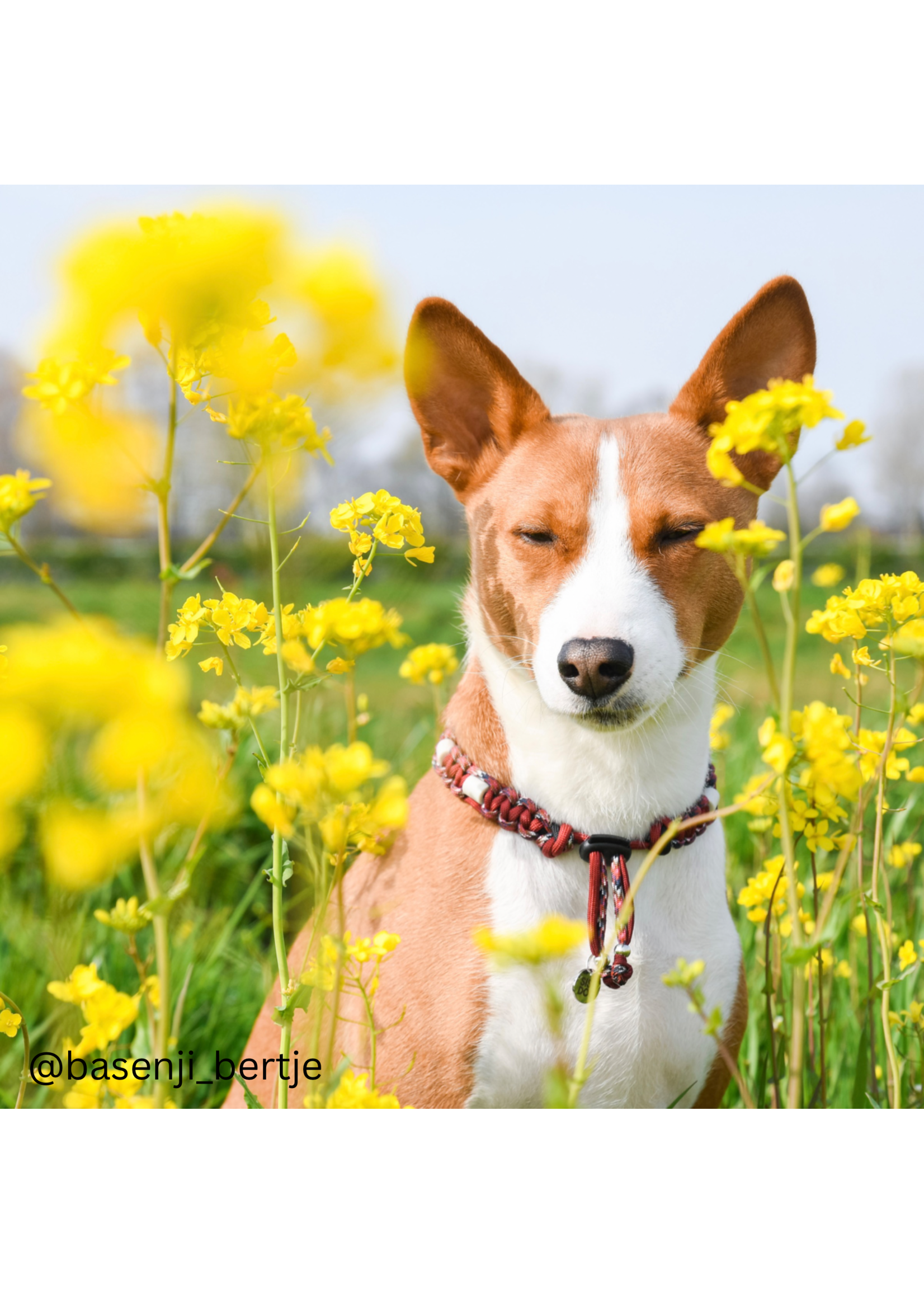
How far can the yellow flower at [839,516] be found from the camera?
104 cm

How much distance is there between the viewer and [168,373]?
119 cm

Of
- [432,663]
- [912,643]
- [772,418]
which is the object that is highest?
[432,663]

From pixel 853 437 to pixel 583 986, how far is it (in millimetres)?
983

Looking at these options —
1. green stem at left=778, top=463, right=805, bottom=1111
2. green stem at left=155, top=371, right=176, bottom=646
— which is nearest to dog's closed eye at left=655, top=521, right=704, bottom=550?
green stem at left=778, top=463, right=805, bottom=1111

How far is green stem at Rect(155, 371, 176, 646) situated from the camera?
1.15m

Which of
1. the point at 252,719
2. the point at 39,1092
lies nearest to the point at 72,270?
the point at 252,719

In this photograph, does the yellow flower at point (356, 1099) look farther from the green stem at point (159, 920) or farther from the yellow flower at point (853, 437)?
the yellow flower at point (853, 437)

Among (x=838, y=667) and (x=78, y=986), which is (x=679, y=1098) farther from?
(x=78, y=986)

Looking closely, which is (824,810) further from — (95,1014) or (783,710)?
(95,1014)

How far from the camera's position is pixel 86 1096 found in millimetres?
1227

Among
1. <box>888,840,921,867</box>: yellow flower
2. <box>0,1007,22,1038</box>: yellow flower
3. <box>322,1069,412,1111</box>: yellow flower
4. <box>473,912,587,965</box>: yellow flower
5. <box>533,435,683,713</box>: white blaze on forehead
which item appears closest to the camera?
<box>473,912,587,965</box>: yellow flower

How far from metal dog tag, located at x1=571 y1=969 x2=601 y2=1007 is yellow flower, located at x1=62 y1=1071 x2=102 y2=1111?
2.44 feet

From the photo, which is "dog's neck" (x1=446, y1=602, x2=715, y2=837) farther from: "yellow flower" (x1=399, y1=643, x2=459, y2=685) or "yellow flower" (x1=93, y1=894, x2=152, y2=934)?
"yellow flower" (x1=93, y1=894, x2=152, y2=934)

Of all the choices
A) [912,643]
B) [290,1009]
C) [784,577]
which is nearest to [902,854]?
[912,643]
